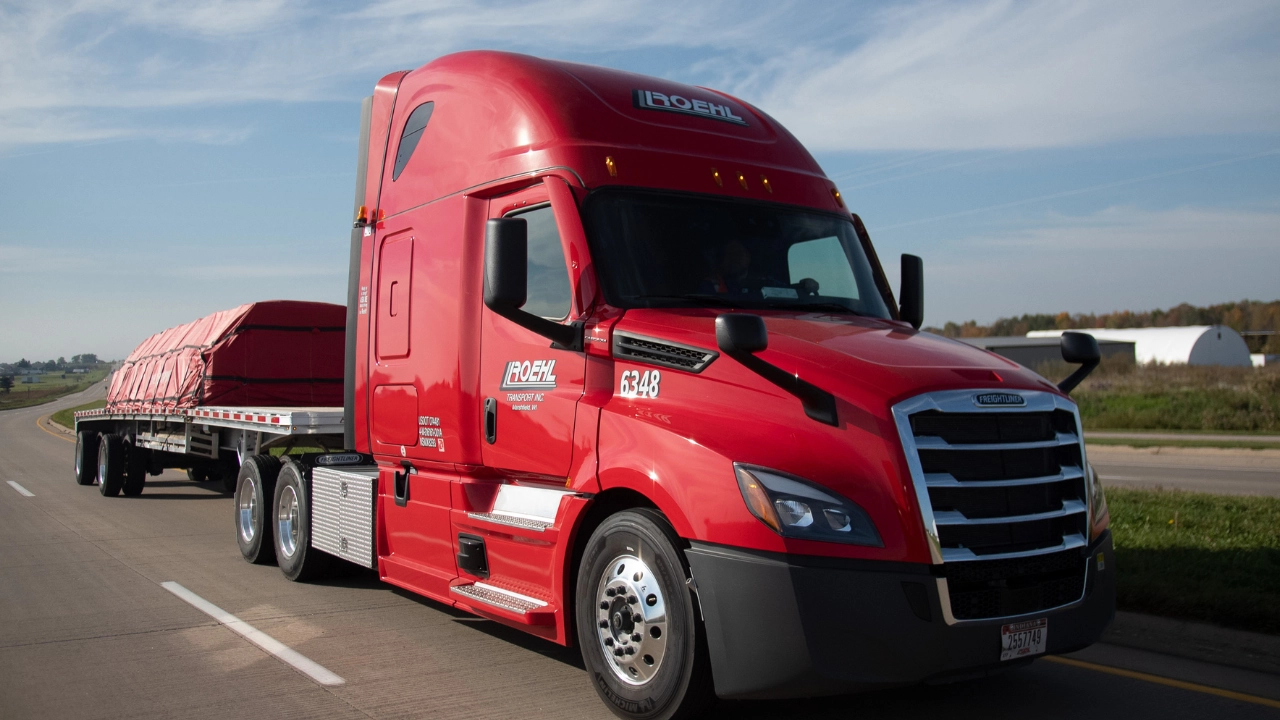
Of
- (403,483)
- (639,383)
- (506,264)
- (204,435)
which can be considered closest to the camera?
(639,383)

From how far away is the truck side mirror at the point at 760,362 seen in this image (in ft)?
14.4

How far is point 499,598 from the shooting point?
229 inches

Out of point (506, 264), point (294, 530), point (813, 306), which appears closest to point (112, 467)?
point (294, 530)

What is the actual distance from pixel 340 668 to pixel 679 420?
8.77 feet

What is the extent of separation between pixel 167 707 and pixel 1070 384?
15.9ft

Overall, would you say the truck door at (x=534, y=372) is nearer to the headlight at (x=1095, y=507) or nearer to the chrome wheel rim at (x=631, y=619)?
the chrome wheel rim at (x=631, y=619)

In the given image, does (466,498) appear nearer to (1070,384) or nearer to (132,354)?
(1070,384)

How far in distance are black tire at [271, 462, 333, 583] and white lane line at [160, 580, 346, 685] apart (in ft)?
2.72

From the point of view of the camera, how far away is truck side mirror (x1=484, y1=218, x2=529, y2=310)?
524cm

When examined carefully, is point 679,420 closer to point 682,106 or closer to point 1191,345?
point 682,106

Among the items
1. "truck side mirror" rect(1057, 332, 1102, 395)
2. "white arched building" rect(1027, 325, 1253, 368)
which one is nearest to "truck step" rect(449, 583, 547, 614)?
"truck side mirror" rect(1057, 332, 1102, 395)

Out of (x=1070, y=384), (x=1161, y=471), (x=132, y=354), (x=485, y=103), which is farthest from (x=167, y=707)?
(x=1161, y=471)

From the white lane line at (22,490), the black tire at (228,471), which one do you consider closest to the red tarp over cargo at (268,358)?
the black tire at (228,471)

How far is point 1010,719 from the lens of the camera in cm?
504
